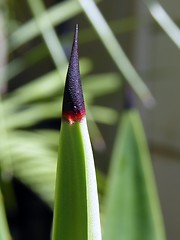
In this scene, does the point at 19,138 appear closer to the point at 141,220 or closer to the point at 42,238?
the point at 141,220

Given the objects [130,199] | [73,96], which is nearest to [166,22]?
[130,199]

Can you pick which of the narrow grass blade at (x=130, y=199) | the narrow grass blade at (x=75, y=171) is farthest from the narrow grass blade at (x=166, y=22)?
the narrow grass blade at (x=75, y=171)

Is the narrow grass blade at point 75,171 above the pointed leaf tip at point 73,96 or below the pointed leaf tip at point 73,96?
below

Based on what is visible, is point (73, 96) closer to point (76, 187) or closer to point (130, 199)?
point (76, 187)

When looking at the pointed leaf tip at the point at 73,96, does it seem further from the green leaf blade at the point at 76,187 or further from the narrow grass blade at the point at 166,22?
the narrow grass blade at the point at 166,22

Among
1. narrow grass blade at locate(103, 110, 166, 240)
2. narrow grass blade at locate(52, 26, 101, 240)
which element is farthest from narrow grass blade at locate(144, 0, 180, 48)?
narrow grass blade at locate(52, 26, 101, 240)

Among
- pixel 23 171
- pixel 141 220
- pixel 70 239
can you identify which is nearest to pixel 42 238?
pixel 23 171

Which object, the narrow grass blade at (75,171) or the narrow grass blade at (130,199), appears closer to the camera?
the narrow grass blade at (75,171)
